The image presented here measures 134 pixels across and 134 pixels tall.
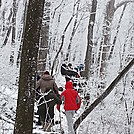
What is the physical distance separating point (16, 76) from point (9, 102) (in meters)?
Result: 3.09

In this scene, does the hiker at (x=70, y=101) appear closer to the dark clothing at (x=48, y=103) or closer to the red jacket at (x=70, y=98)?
the red jacket at (x=70, y=98)

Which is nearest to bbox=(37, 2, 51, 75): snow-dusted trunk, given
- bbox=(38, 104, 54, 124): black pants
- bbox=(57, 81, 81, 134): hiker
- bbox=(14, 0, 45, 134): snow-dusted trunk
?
bbox=(38, 104, 54, 124): black pants

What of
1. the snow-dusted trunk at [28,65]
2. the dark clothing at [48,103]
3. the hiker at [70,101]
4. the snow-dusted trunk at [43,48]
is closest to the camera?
the snow-dusted trunk at [28,65]

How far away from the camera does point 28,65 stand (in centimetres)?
509

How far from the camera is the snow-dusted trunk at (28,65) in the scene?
16.7ft

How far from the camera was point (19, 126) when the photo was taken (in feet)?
16.8

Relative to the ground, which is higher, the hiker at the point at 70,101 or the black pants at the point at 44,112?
the hiker at the point at 70,101

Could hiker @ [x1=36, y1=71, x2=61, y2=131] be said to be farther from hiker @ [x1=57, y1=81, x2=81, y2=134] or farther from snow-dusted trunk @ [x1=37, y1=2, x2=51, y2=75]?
Answer: snow-dusted trunk @ [x1=37, y1=2, x2=51, y2=75]

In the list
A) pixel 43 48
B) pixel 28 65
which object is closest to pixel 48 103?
pixel 28 65

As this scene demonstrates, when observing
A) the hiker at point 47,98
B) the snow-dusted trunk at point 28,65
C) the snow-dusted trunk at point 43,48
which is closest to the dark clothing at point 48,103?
the hiker at point 47,98

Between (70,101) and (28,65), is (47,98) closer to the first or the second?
(70,101)

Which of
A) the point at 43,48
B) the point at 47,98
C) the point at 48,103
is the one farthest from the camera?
the point at 43,48

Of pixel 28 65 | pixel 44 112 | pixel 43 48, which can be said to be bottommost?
pixel 44 112

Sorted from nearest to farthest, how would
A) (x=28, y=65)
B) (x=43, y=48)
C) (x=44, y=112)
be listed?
(x=28, y=65) < (x=44, y=112) < (x=43, y=48)
